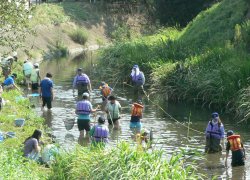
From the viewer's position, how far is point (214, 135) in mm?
22500

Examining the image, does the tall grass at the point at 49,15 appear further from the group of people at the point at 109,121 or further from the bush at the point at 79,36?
the group of people at the point at 109,121

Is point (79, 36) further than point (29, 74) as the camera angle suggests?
Yes

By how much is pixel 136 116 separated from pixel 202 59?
1028 cm

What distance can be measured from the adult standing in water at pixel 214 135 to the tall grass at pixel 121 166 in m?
7.17

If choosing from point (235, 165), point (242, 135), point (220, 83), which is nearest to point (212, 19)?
point (220, 83)

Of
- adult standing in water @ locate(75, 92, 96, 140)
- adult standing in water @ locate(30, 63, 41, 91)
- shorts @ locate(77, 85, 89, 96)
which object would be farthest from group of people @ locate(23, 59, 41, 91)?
adult standing in water @ locate(75, 92, 96, 140)

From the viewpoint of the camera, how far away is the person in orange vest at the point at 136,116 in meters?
25.2

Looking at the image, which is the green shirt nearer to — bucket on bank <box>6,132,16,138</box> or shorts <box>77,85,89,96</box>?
bucket on bank <box>6,132,16,138</box>

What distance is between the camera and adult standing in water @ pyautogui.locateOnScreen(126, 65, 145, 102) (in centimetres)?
3467

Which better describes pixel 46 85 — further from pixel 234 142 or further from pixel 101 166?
pixel 101 166

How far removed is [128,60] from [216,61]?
268 inches

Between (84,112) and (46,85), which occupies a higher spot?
(46,85)

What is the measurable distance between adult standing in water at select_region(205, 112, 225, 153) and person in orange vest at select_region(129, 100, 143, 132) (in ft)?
11.1

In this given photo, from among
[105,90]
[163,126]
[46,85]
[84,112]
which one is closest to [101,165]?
[84,112]
